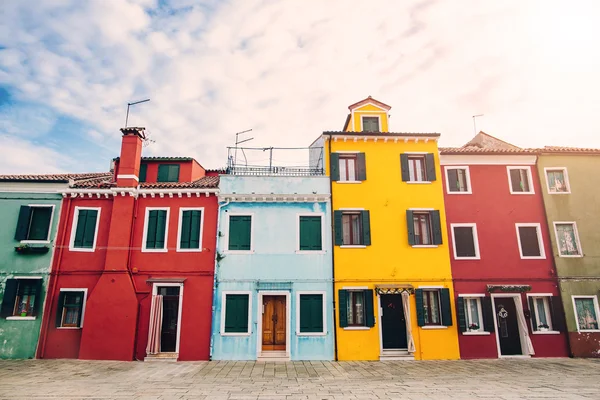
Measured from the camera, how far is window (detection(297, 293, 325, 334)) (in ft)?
51.2

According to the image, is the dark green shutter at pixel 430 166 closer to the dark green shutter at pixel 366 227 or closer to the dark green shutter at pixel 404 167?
the dark green shutter at pixel 404 167

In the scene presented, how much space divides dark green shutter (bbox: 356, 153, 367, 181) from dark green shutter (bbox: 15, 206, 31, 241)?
52.9 feet

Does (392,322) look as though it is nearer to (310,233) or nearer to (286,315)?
(286,315)

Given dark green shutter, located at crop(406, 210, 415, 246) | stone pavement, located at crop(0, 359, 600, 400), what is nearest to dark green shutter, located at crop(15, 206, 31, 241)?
stone pavement, located at crop(0, 359, 600, 400)

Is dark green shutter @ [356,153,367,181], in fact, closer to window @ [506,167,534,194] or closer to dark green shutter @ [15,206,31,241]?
window @ [506,167,534,194]

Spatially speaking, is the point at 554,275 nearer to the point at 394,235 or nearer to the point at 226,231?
the point at 394,235

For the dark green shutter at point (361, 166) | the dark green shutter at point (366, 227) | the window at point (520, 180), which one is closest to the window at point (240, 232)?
the dark green shutter at point (366, 227)

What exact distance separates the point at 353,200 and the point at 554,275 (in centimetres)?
1032

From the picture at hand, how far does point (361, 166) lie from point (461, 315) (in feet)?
27.6

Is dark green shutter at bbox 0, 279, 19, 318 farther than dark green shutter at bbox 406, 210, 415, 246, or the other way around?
dark green shutter at bbox 406, 210, 415, 246

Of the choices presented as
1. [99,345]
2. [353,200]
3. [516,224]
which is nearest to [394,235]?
[353,200]

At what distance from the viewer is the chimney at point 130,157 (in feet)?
56.0

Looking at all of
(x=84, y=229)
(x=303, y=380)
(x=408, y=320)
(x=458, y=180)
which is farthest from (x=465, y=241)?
(x=84, y=229)

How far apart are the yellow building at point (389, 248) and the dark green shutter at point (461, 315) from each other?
27cm
